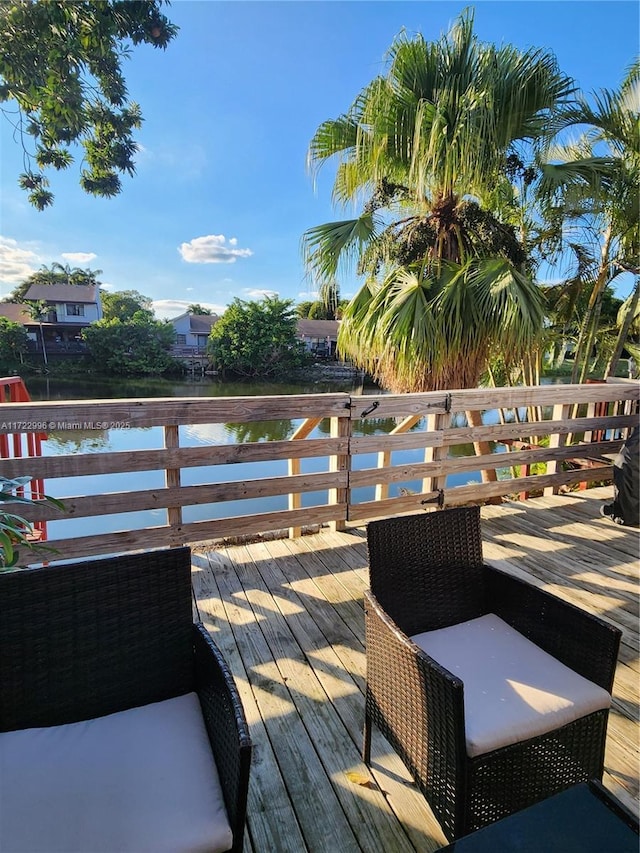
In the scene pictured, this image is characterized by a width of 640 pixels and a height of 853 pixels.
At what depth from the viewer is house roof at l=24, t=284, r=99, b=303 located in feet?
27.3

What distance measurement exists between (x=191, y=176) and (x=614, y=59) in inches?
339

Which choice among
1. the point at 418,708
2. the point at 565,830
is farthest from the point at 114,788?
the point at 565,830

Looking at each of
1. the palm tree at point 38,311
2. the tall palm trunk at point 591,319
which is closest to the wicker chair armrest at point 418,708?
the tall palm trunk at point 591,319

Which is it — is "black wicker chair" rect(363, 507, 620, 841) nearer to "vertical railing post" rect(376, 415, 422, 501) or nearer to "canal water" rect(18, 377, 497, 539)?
"canal water" rect(18, 377, 497, 539)

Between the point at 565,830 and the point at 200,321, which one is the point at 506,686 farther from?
the point at 200,321

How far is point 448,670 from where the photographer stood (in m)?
1.21

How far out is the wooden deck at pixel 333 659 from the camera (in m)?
1.16

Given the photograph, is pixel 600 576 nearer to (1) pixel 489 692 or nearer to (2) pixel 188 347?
(1) pixel 489 692

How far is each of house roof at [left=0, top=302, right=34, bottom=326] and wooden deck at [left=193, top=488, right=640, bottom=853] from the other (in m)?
6.29

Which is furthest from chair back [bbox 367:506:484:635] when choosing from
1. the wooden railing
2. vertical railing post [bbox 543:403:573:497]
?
vertical railing post [bbox 543:403:573:497]

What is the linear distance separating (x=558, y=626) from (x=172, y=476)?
186 cm

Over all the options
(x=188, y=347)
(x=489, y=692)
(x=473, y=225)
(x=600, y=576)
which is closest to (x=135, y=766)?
(x=489, y=692)

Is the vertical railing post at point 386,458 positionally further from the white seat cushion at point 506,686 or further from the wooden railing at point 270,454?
the white seat cushion at point 506,686

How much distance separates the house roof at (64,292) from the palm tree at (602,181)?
27.7 ft
